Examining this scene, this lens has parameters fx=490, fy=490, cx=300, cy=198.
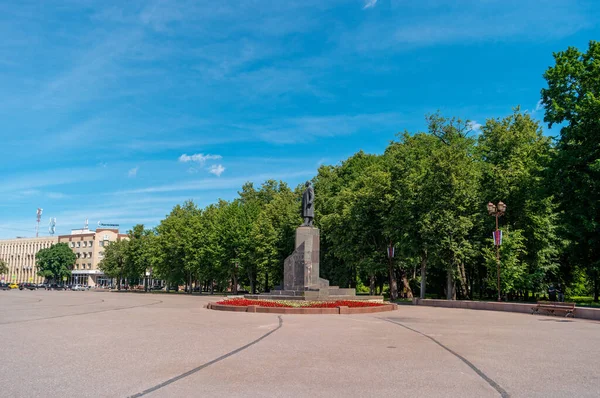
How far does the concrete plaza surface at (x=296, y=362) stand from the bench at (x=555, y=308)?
662 centimetres

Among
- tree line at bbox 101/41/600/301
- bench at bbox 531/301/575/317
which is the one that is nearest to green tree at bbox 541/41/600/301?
tree line at bbox 101/41/600/301

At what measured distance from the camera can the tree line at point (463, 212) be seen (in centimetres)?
2844

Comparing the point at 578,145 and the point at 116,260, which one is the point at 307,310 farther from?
the point at 116,260

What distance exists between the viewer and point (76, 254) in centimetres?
12406

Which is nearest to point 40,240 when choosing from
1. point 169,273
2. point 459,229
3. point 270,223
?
point 169,273

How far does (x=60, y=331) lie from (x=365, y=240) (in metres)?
30.7

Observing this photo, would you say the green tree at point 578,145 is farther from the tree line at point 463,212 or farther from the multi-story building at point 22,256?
the multi-story building at point 22,256

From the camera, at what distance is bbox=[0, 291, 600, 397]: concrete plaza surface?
6.88 metres

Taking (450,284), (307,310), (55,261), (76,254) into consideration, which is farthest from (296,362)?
(76,254)

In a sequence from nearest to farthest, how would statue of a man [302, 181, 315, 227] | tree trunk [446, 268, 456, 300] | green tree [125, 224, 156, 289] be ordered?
statue of a man [302, 181, 315, 227] → tree trunk [446, 268, 456, 300] → green tree [125, 224, 156, 289]

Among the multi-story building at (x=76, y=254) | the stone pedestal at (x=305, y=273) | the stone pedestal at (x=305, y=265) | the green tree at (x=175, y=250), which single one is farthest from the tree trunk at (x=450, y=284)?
the multi-story building at (x=76, y=254)

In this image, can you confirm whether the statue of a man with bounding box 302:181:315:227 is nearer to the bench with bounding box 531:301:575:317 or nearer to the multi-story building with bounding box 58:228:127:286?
the bench with bounding box 531:301:575:317

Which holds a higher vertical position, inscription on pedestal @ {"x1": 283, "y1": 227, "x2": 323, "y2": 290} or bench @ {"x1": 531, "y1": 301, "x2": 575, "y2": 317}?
inscription on pedestal @ {"x1": 283, "y1": 227, "x2": 323, "y2": 290}

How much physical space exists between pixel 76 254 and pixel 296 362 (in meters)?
129
